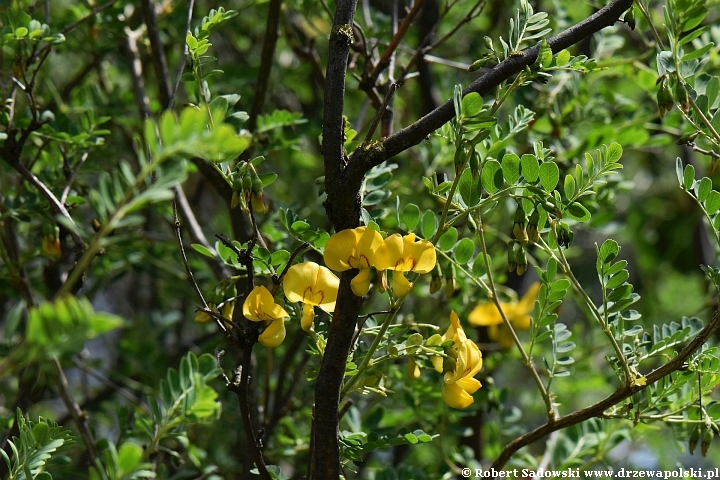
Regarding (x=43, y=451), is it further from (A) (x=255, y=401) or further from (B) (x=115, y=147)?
(B) (x=115, y=147)


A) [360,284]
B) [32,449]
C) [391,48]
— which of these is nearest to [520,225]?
[360,284]

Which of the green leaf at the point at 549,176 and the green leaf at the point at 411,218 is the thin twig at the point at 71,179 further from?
the green leaf at the point at 549,176

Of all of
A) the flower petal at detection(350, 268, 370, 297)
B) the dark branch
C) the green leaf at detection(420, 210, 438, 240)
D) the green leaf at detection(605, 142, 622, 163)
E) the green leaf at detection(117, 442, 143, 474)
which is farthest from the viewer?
the dark branch

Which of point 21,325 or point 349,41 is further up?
point 349,41

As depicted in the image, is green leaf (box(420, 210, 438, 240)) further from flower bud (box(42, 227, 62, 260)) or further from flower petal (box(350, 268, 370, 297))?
flower bud (box(42, 227, 62, 260))

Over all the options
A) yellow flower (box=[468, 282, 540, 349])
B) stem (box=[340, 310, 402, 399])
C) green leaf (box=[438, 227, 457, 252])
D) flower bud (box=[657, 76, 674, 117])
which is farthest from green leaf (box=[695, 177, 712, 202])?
yellow flower (box=[468, 282, 540, 349])

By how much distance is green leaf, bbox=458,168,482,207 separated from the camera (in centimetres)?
97

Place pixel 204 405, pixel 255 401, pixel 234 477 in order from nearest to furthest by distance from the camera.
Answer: pixel 204 405 → pixel 255 401 → pixel 234 477

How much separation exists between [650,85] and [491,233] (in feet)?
1.55

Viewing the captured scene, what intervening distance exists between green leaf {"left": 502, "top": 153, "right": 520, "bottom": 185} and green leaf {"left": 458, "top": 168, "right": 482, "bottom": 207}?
0.04 meters

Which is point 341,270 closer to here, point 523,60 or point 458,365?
point 458,365

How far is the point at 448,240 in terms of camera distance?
110 cm

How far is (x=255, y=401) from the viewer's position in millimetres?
1312

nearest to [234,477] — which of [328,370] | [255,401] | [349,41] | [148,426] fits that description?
[255,401]
